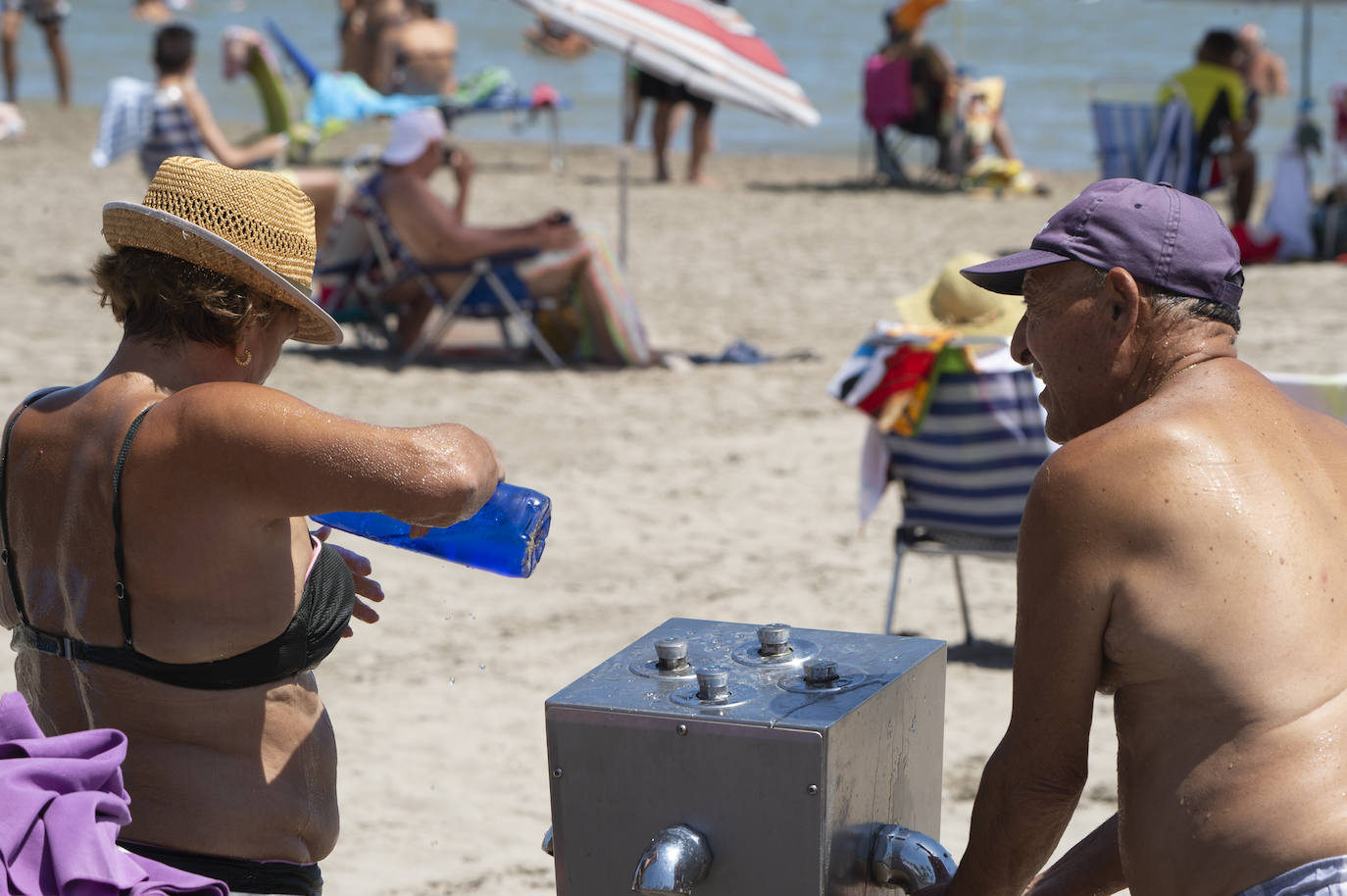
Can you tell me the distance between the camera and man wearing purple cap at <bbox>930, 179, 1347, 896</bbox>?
1.78 metres

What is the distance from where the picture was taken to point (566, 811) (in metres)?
1.86

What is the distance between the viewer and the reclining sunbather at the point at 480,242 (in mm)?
7512

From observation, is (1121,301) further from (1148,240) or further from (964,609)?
(964,609)

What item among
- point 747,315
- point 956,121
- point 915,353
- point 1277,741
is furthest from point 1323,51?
point 1277,741

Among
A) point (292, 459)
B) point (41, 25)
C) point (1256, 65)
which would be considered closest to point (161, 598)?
point (292, 459)

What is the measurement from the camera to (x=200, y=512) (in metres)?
1.94

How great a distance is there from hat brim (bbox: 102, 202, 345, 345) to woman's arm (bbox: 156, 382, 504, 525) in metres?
0.16

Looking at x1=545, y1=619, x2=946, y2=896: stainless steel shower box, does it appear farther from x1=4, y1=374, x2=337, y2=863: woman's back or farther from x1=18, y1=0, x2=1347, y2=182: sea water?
x1=18, y1=0, x2=1347, y2=182: sea water

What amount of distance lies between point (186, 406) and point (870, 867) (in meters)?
0.98

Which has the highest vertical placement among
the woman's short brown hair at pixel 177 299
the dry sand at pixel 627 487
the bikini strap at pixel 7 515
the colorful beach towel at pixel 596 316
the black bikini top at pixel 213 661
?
the woman's short brown hair at pixel 177 299

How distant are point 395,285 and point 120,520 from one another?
19.6 feet

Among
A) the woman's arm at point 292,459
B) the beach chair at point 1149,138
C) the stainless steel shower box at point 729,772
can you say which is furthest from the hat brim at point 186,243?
the beach chair at point 1149,138

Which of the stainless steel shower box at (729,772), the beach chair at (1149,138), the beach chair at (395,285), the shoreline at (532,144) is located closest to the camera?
the stainless steel shower box at (729,772)

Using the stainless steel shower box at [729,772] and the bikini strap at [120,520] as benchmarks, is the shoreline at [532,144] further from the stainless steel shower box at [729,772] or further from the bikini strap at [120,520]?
the stainless steel shower box at [729,772]
